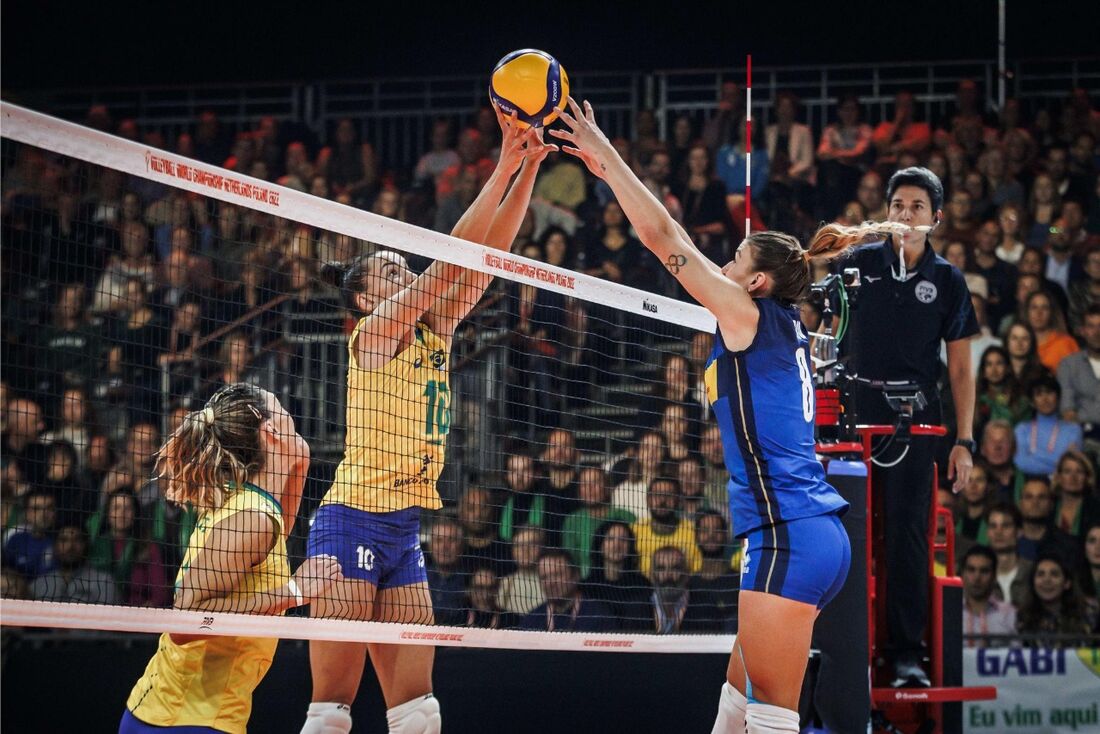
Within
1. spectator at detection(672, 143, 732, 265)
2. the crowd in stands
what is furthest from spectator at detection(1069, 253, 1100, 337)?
spectator at detection(672, 143, 732, 265)

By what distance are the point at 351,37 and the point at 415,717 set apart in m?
10.7

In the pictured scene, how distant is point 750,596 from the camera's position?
4.46 m

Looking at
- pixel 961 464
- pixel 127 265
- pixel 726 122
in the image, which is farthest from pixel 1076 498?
pixel 127 265

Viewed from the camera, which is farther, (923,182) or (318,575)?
(923,182)

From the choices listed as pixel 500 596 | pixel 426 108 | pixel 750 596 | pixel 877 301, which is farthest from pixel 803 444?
pixel 426 108

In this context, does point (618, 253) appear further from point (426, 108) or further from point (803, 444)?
point (803, 444)

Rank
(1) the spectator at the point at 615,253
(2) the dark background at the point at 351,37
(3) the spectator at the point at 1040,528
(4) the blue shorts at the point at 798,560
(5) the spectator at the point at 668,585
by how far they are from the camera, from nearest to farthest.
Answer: (4) the blue shorts at the point at 798,560
(5) the spectator at the point at 668,585
(3) the spectator at the point at 1040,528
(1) the spectator at the point at 615,253
(2) the dark background at the point at 351,37

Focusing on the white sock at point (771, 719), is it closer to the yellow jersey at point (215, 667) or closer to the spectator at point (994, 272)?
the yellow jersey at point (215, 667)

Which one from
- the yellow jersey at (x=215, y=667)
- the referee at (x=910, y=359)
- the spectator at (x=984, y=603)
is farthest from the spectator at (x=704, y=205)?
the yellow jersey at (x=215, y=667)

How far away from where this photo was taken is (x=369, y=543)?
5.05 metres

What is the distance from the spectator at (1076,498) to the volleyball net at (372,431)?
2478 millimetres

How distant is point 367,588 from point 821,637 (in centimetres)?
205

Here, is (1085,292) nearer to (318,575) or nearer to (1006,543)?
(1006,543)

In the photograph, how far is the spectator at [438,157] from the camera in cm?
1269
